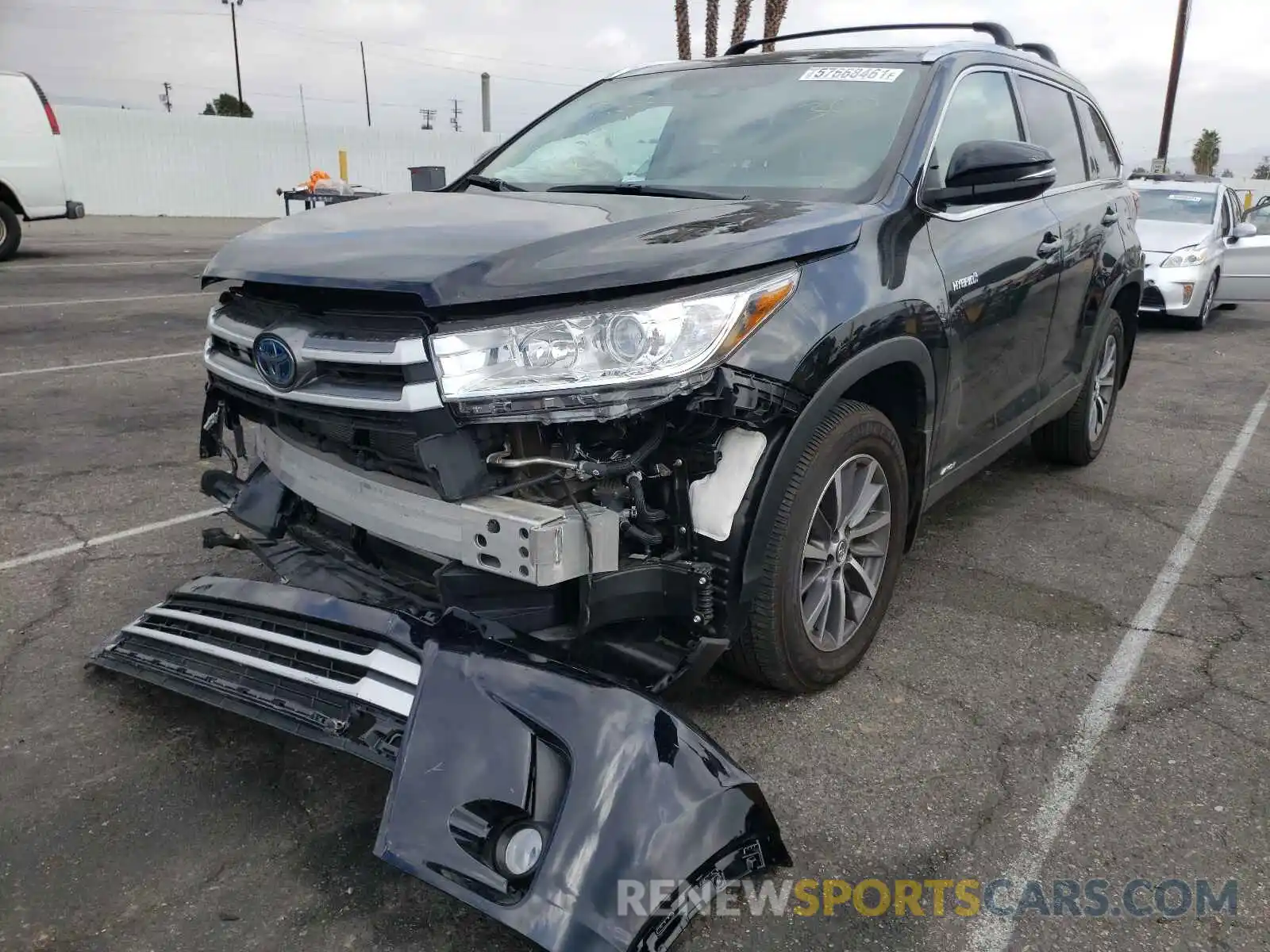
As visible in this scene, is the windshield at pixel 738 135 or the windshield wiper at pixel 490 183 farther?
the windshield wiper at pixel 490 183

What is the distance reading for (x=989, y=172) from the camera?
9.96 feet

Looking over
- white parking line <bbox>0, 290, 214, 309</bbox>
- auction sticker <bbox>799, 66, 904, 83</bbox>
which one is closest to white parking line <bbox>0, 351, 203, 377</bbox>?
white parking line <bbox>0, 290, 214, 309</bbox>

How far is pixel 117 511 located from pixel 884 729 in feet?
11.6

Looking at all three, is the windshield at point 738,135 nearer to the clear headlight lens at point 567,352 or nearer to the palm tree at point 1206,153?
the clear headlight lens at point 567,352

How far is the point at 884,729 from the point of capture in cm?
293

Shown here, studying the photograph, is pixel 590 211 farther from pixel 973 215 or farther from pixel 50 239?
pixel 50 239

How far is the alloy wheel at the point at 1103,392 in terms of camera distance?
529 cm

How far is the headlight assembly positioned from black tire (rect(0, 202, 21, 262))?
573 inches

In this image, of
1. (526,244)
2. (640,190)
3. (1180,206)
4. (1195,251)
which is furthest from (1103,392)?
(1180,206)

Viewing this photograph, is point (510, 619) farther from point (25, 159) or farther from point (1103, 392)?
point (25, 159)

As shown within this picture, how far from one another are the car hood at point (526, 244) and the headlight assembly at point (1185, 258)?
9.42 m

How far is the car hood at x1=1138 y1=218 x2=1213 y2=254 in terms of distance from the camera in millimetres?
10727

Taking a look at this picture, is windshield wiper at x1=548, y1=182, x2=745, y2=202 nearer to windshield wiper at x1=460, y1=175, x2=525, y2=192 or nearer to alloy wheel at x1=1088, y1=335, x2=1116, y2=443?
windshield wiper at x1=460, y1=175, x2=525, y2=192

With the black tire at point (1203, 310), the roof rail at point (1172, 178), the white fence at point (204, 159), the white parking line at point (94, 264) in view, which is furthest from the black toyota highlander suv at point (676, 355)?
the white fence at point (204, 159)
